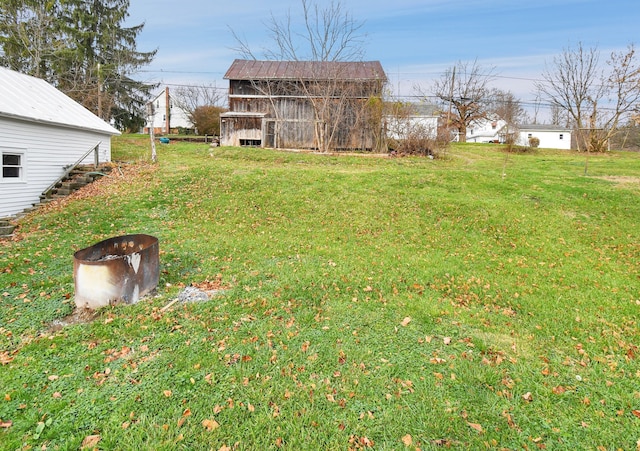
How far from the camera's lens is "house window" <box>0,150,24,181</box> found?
10438 millimetres

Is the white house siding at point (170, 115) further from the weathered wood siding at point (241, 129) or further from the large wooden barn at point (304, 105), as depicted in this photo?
the weathered wood siding at point (241, 129)

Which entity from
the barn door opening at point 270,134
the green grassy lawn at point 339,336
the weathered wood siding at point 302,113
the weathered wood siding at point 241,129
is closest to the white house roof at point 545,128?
the weathered wood siding at point 302,113

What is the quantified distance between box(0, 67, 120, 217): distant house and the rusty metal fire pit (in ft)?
26.4

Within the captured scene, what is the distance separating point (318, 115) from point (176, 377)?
18.6m

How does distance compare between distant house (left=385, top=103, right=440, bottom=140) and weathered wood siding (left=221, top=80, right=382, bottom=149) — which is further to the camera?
weathered wood siding (left=221, top=80, right=382, bottom=149)

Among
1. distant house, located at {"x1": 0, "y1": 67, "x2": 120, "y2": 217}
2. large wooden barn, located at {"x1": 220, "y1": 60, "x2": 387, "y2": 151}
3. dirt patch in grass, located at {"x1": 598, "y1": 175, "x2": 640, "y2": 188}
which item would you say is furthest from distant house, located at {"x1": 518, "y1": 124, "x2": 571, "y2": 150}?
distant house, located at {"x1": 0, "y1": 67, "x2": 120, "y2": 217}

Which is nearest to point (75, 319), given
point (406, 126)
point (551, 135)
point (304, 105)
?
point (406, 126)

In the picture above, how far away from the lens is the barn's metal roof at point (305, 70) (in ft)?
65.8

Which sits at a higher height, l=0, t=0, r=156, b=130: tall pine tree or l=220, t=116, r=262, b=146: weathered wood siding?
l=0, t=0, r=156, b=130: tall pine tree

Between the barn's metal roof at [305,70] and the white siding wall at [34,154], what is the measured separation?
462 inches

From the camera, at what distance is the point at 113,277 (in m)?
4.73

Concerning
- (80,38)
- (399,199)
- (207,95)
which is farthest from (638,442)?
(207,95)

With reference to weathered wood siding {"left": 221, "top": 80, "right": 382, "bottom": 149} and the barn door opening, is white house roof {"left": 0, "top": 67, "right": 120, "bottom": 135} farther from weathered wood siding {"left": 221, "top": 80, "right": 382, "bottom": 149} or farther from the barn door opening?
the barn door opening

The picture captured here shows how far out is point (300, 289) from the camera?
18.2 feet
